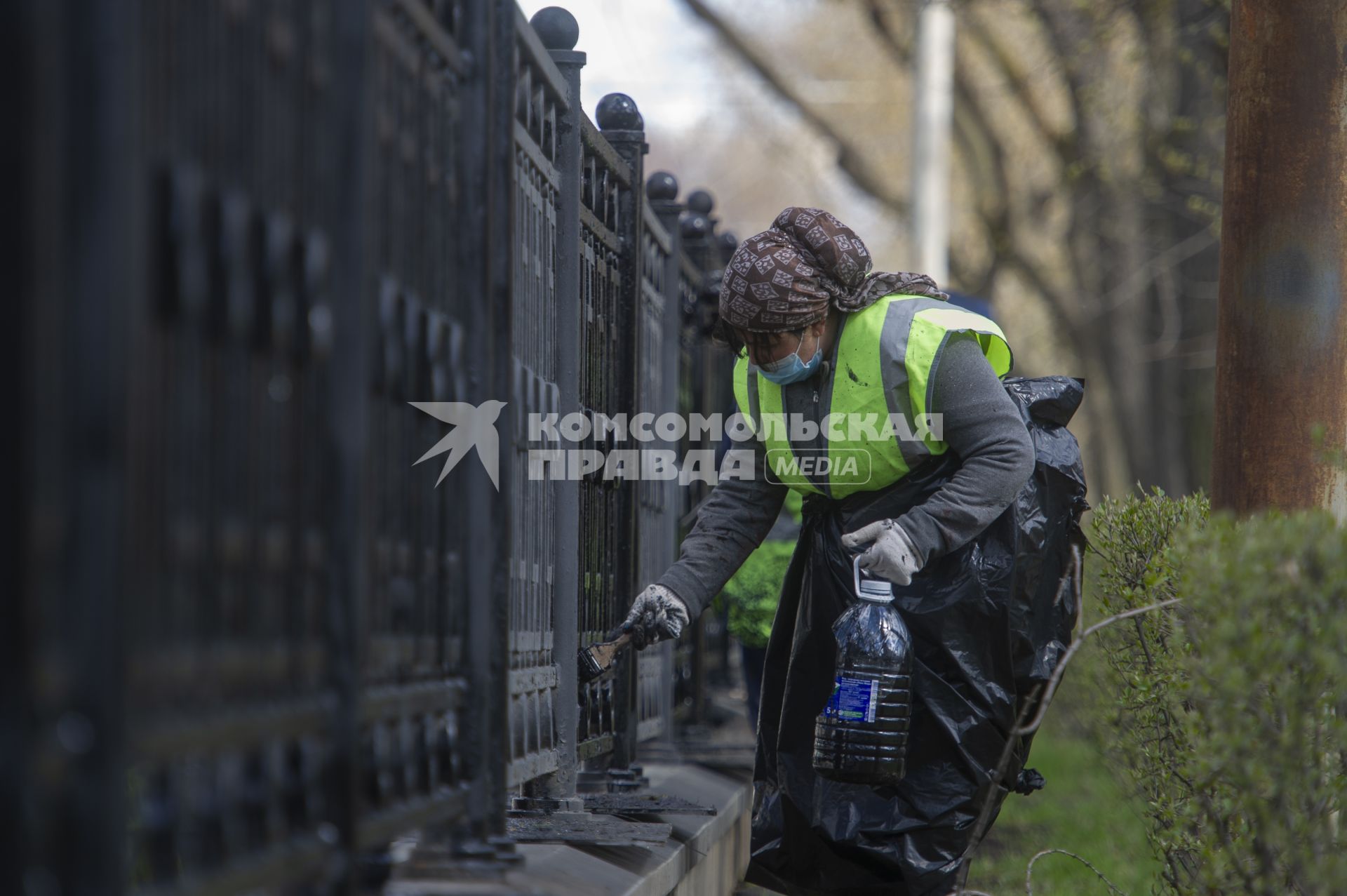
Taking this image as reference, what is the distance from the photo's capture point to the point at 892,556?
338 centimetres

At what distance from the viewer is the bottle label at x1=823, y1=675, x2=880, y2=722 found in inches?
132

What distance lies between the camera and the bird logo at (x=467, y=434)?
2.53 meters

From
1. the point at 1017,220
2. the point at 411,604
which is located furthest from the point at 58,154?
the point at 1017,220

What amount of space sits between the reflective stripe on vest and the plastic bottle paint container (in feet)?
1.00

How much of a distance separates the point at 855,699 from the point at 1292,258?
1.39 m

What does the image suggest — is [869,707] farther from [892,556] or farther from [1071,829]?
[1071,829]

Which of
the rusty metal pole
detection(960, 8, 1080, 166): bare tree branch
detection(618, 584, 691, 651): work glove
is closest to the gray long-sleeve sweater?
the rusty metal pole

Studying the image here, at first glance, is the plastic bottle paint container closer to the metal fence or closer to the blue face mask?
the blue face mask

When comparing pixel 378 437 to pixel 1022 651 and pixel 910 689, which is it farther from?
pixel 1022 651

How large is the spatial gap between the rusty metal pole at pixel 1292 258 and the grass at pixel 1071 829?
Answer: 1658mm

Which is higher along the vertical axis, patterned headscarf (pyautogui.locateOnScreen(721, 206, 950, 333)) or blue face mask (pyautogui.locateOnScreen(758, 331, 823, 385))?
patterned headscarf (pyautogui.locateOnScreen(721, 206, 950, 333))

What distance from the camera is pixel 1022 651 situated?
11.9 feet

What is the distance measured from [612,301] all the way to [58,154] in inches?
128

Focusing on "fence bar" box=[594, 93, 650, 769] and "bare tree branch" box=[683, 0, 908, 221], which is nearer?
"fence bar" box=[594, 93, 650, 769]
